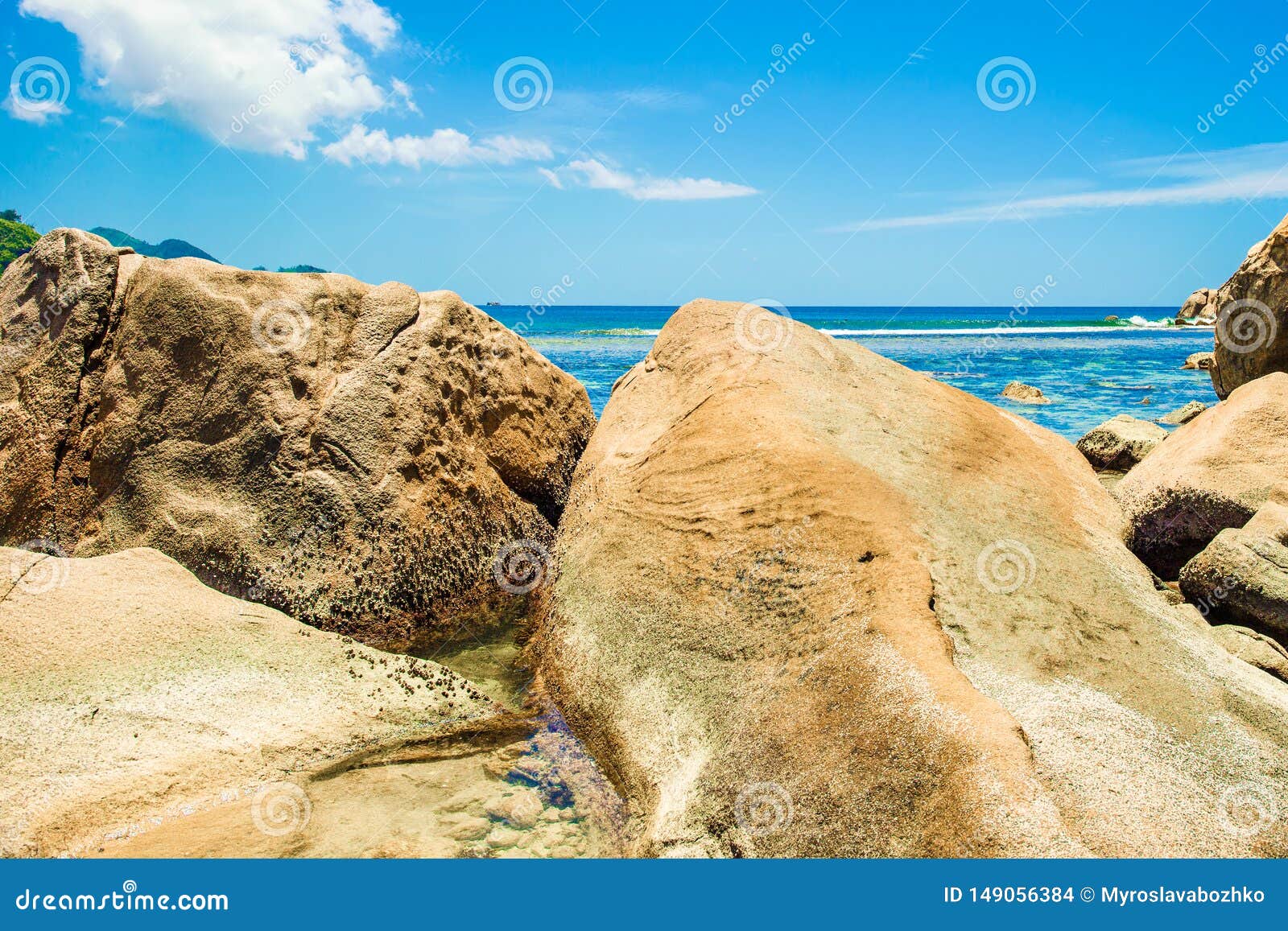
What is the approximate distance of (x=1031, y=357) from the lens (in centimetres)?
4369

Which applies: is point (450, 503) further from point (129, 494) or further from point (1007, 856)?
point (1007, 856)

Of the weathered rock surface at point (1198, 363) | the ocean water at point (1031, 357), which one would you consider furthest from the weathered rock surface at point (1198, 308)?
the weathered rock surface at point (1198, 363)

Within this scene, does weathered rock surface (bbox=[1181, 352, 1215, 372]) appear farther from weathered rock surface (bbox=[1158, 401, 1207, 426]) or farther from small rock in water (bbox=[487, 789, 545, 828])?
small rock in water (bbox=[487, 789, 545, 828])

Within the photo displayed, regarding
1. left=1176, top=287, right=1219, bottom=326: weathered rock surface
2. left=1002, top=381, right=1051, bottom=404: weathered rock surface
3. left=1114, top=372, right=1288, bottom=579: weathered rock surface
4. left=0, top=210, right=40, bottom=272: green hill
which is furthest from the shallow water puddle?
left=1176, top=287, right=1219, bottom=326: weathered rock surface

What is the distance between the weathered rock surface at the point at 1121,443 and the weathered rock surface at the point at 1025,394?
12.6 m

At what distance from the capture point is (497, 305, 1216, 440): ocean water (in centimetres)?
2391

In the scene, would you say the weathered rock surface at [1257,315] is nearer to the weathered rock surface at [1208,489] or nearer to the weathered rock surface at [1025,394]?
the weathered rock surface at [1208,489]

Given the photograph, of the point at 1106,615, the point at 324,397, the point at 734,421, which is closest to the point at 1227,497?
the point at 1106,615

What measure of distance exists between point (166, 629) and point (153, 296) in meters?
3.47

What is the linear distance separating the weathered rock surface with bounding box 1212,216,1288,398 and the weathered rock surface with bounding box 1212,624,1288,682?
6118mm

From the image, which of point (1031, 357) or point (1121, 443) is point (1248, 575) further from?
point (1031, 357)

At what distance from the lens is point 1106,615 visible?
5.37 meters

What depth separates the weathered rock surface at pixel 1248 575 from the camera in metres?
6.32

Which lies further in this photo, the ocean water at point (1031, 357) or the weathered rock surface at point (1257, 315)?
the ocean water at point (1031, 357)
